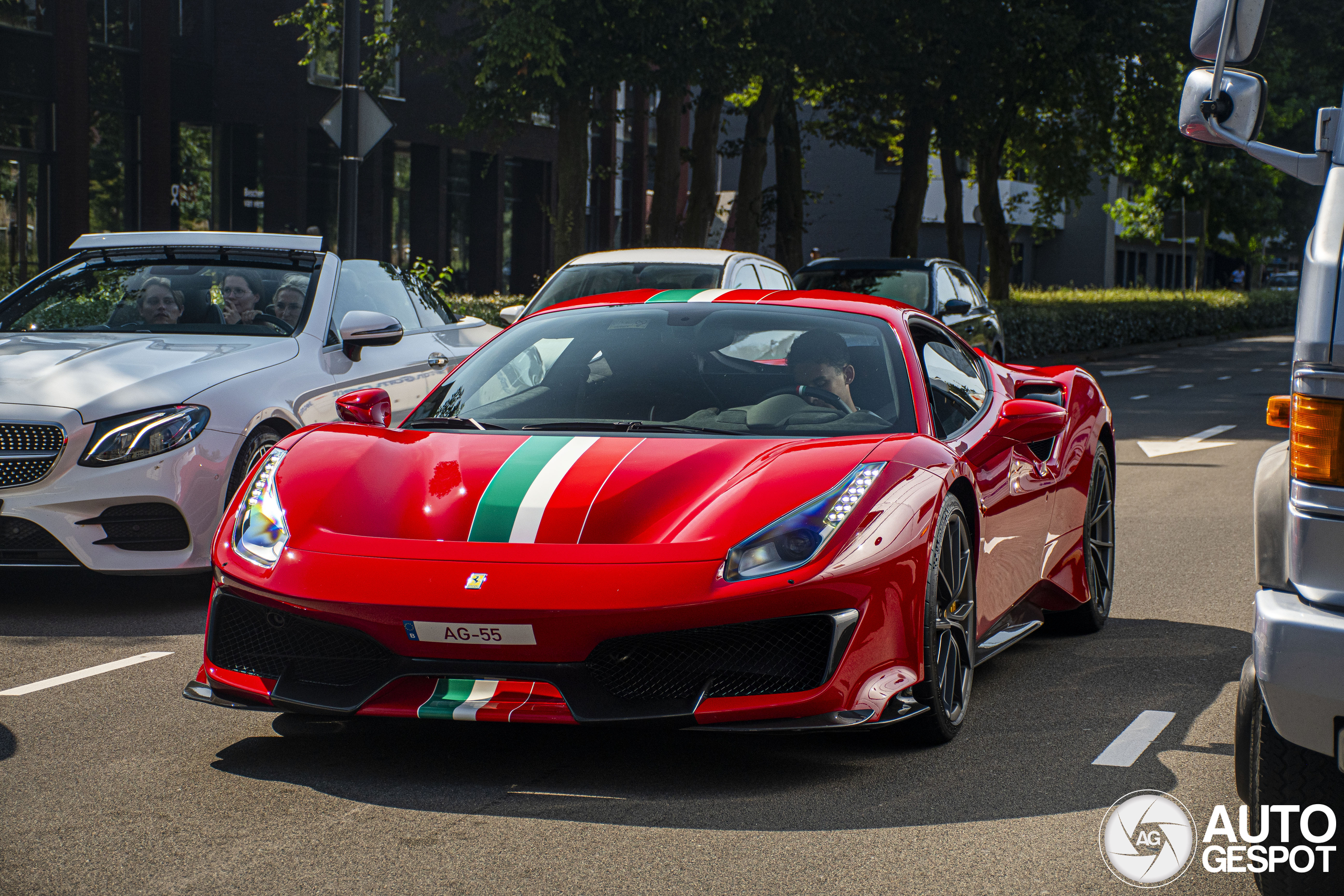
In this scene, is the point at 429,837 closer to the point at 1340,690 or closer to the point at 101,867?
the point at 101,867

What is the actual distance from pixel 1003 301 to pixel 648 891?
93.5 feet

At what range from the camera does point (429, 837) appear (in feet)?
12.6

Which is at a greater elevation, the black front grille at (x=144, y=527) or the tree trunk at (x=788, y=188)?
the tree trunk at (x=788, y=188)

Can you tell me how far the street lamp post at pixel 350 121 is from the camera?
13430mm

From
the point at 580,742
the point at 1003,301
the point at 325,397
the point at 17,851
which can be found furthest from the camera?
the point at 1003,301

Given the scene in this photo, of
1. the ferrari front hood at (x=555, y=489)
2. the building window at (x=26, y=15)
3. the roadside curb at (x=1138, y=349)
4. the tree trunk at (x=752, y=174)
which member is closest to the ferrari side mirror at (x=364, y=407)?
the ferrari front hood at (x=555, y=489)

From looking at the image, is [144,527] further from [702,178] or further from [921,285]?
Answer: [702,178]

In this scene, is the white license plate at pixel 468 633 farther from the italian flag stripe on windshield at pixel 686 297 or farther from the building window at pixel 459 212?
the building window at pixel 459 212

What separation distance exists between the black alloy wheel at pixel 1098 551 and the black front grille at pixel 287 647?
3.31m

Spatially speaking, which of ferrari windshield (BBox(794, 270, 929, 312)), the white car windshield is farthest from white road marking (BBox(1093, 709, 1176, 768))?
ferrari windshield (BBox(794, 270, 929, 312))

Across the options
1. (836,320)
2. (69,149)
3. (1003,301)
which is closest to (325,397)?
(836,320)

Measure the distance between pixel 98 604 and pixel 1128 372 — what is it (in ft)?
79.0

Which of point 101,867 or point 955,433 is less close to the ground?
point 955,433

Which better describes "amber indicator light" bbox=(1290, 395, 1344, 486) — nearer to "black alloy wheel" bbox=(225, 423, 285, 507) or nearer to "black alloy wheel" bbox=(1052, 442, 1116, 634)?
"black alloy wheel" bbox=(1052, 442, 1116, 634)
